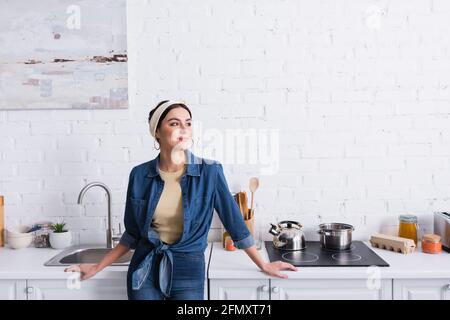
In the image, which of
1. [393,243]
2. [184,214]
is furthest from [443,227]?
[184,214]

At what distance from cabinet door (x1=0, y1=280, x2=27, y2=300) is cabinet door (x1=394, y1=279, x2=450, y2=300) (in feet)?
5.10

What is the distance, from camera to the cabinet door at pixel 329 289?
6.04ft

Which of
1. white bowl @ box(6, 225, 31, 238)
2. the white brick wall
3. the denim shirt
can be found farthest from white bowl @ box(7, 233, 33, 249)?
the denim shirt

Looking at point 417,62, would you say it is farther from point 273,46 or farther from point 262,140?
point 262,140

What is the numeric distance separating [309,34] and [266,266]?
1229 millimetres

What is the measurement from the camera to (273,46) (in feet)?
7.66

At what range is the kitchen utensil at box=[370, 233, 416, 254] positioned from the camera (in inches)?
81.9

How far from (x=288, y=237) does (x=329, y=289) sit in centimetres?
37

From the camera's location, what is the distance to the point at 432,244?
207 cm

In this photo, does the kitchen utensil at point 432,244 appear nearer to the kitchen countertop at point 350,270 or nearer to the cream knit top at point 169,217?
the kitchen countertop at point 350,270

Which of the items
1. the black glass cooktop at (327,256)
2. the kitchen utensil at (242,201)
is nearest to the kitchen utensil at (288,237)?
the black glass cooktop at (327,256)

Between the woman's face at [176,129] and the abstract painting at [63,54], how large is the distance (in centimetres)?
60

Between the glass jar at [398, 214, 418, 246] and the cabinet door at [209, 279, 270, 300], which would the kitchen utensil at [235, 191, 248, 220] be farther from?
the glass jar at [398, 214, 418, 246]
